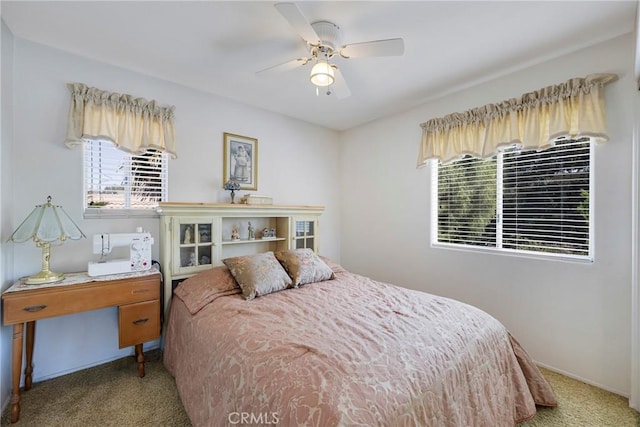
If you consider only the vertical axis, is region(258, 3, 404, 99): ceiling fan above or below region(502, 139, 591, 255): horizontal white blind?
above

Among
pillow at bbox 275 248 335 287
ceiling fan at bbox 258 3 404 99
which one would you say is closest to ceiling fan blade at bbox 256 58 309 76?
ceiling fan at bbox 258 3 404 99

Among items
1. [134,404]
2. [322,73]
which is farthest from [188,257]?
[322,73]

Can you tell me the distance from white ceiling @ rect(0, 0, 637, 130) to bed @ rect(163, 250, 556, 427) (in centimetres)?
179

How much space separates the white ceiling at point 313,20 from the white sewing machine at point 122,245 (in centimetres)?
149

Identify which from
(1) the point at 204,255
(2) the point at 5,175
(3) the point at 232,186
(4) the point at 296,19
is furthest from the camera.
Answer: (3) the point at 232,186

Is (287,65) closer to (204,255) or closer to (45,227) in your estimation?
(204,255)

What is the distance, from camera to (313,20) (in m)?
1.82

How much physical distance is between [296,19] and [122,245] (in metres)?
2.10

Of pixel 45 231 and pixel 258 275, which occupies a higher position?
pixel 45 231

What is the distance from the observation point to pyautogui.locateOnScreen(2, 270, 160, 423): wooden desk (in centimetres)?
172

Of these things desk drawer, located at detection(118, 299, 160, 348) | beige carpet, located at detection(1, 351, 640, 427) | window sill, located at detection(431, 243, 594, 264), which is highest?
window sill, located at detection(431, 243, 594, 264)

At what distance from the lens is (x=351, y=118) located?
3695 millimetres

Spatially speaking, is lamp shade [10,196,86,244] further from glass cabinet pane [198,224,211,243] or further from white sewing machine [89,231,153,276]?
glass cabinet pane [198,224,211,243]

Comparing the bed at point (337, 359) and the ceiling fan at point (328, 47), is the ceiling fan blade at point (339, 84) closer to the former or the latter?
the ceiling fan at point (328, 47)
